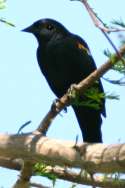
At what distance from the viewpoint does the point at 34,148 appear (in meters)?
2.35

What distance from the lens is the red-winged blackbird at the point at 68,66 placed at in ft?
12.9

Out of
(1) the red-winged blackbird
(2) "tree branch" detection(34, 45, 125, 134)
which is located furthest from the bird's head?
(2) "tree branch" detection(34, 45, 125, 134)

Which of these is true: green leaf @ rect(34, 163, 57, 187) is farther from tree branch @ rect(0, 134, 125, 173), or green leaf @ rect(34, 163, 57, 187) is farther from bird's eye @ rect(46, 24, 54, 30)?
bird's eye @ rect(46, 24, 54, 30)

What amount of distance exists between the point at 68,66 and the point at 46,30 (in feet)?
1.20

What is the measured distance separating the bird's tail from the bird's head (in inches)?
21.9

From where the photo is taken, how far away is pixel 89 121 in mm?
3996

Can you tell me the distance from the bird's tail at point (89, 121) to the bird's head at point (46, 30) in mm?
556

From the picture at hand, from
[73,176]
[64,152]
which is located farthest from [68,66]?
[64,152]

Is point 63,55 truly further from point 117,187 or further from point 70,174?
point 117,187

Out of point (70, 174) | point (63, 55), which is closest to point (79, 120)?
point (63, 55)

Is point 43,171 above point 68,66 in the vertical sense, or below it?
below

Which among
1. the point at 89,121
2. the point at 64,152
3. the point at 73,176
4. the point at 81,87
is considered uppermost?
the point at 81,87

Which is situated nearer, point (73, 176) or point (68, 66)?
point (73, 176)

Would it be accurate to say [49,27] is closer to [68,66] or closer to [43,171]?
[68,66]
